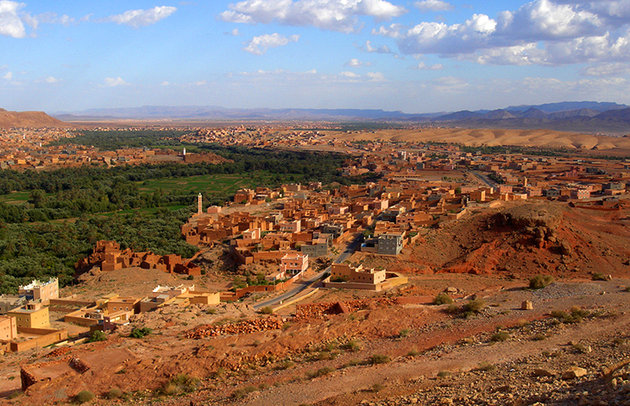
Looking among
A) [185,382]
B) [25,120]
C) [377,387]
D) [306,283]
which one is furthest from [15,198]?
[25,120]

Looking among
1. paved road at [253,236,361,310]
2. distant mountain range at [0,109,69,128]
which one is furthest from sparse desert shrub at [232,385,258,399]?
distant mountain range at [0,109,69,128]

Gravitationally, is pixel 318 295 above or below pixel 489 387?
below

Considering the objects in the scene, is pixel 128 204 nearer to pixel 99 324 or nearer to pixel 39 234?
pixel 39 234

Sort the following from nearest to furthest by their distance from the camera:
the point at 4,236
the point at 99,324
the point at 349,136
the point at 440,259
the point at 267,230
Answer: the point at 99,324 → the point at 440,259 → the point at 267,230 → the point at 4,236 → the point at 349,136

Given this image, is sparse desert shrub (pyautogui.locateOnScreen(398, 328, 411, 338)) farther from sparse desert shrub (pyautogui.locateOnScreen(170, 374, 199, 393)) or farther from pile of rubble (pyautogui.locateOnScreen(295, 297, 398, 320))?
sparse desert shrub (pyautogui.locateOnScreen(170, 374, 199, 393))

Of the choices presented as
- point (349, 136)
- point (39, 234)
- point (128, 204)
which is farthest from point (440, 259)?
point (349, 136)

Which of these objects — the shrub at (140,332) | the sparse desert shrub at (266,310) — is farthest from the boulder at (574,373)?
the sparse desert shrub at (266,310)

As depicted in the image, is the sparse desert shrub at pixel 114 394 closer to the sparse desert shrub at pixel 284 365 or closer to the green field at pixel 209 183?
the sparse desert shrub at pixel 284 365
